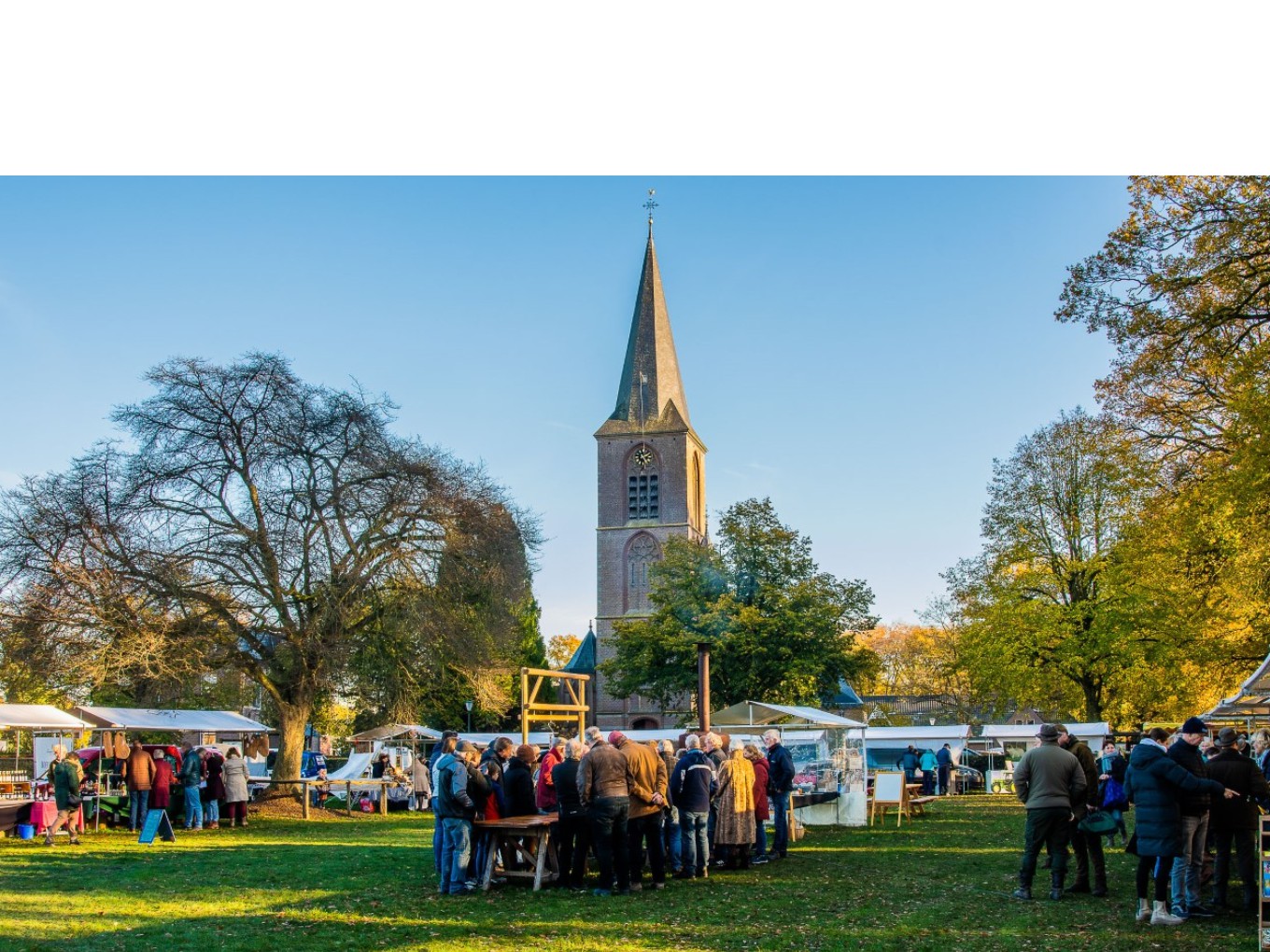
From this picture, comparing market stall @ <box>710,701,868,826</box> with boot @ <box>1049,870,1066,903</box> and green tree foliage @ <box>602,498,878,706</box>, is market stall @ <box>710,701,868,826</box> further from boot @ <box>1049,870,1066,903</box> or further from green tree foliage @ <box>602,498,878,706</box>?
green tree foliage @ <box>602,498,878,706</box>

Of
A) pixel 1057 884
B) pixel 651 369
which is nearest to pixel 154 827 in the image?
pixel 1057 884

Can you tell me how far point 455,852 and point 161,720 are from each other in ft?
50.4

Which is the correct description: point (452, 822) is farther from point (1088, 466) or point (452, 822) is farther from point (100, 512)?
point (1088, 466)

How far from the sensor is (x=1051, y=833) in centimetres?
1077

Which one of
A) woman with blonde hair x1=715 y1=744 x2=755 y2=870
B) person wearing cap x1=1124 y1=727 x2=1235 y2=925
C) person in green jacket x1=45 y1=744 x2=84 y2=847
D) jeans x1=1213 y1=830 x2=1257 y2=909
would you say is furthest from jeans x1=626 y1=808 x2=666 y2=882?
person in green jacket x1=45 y1=744 x2=84 y2=847

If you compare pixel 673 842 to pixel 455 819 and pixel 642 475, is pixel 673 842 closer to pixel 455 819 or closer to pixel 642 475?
pixel 455 819

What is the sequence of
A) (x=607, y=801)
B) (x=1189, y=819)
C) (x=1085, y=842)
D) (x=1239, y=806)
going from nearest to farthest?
(x=1189, y=819), (x=1239, y=806), (x=607, y=801), (x=1085, y=842)

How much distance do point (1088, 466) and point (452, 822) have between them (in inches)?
1216

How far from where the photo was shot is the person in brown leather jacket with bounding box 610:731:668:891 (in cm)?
1180

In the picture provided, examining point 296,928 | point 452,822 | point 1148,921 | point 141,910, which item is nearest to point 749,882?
point 452,822

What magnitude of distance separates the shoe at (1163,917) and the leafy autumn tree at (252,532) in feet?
61.9

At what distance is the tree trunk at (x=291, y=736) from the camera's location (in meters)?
25.8

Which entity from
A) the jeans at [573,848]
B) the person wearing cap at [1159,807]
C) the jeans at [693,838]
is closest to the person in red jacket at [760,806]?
the jeans at [693,838]

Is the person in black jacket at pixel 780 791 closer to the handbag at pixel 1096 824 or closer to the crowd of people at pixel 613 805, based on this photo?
the crowd of people at pixel 613 805
